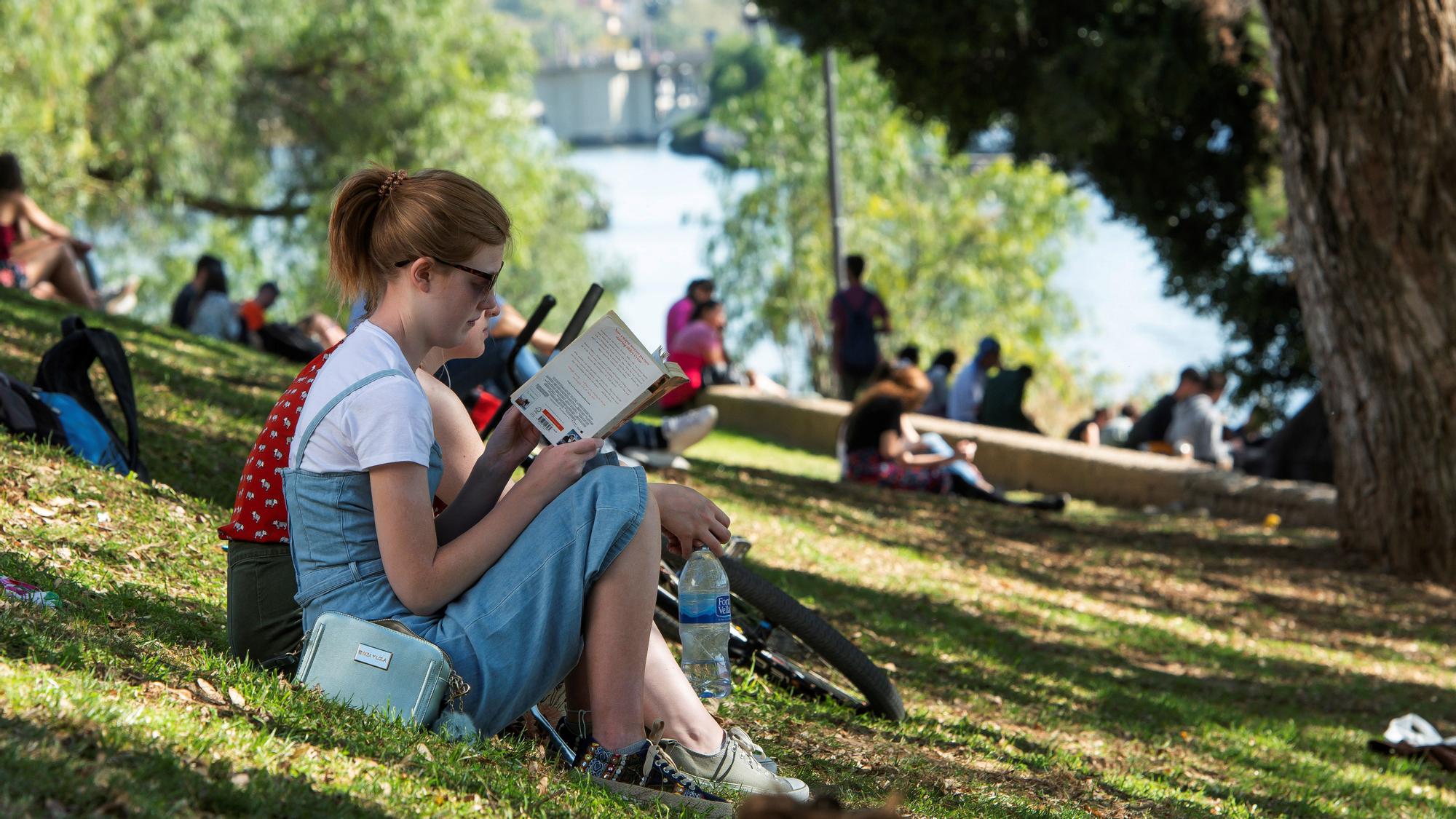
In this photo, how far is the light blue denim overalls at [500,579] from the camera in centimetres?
310

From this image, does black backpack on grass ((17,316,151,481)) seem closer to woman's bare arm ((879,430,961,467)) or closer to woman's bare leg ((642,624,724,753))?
woman's bare leg ((642,624,724,753))

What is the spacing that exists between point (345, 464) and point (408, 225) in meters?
0.52

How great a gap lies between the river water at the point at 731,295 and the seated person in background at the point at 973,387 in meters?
1.98

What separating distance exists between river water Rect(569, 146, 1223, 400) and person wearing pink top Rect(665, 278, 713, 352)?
473 centimetres

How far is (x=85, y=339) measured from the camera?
5320mm

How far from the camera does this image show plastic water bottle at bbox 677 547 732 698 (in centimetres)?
388

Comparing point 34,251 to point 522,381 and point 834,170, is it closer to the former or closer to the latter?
point 522,381

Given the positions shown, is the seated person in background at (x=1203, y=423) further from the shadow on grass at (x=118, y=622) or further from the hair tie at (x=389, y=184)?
the hair tie at (x=389, y=184)

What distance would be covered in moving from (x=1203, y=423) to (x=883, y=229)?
2813 cm

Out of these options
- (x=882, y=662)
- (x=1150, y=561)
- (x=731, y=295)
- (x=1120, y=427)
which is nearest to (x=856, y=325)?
(x=1150, y=561)

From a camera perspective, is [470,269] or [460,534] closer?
[470,269]

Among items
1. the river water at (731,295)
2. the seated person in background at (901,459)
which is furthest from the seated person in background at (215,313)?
the river water at (731,295)

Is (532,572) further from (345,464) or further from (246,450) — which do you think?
(246,450)

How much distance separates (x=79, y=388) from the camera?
5570 millimetres
